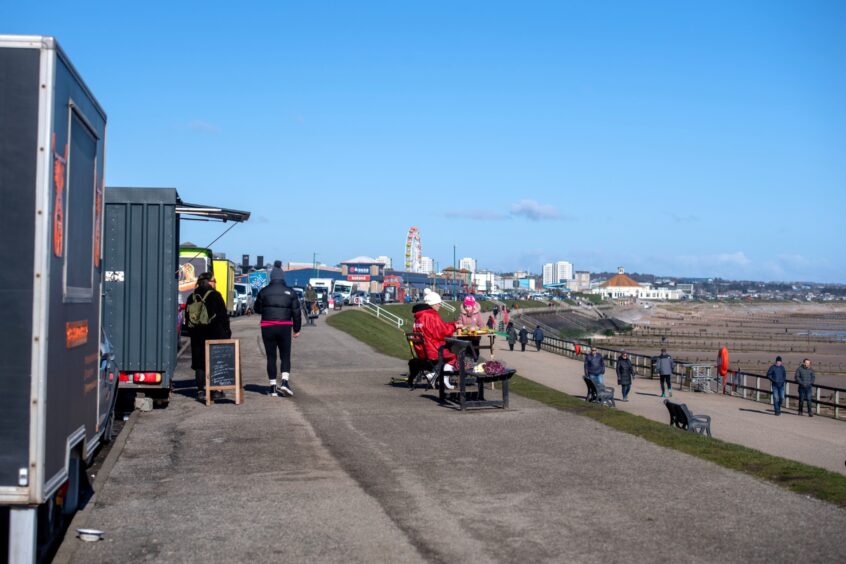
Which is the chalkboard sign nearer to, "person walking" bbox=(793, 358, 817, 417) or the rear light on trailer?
the rear light on trailer

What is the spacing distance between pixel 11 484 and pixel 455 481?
3972 millimetres

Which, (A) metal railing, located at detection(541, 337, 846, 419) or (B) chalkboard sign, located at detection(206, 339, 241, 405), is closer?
(B) chalkboard sign, located at detection(206, 339, 241, 405)

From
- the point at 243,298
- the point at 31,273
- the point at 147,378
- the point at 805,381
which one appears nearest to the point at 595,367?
the point at 805,381

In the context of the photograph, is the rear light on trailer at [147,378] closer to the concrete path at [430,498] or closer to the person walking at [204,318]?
the concrete path at [430,498]

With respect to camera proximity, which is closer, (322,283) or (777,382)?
(777,382)

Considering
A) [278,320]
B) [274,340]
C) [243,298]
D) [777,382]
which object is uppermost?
[243,298]

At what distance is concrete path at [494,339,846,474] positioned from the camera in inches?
666

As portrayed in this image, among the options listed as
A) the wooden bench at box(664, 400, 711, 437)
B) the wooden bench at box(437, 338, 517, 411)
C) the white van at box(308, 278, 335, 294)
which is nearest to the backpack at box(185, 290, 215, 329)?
the wooden bench at box(437, 338, 517, 411)

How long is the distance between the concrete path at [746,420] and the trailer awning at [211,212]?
30.2ft

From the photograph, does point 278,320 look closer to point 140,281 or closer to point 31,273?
point 140,281

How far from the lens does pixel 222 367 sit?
1306 cm

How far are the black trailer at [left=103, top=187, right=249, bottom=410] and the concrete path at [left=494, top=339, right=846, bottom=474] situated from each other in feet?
31.0

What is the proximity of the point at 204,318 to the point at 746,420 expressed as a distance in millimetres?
14548

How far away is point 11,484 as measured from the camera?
5055mm
